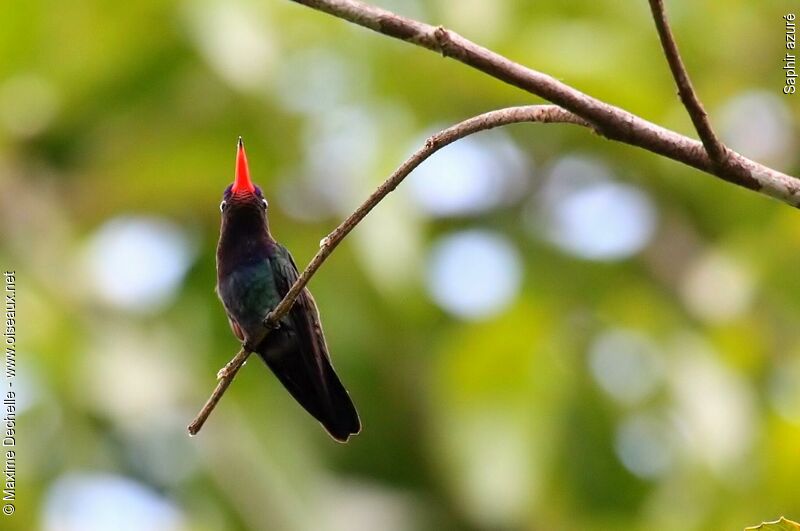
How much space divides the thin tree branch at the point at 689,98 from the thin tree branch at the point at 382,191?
19cm

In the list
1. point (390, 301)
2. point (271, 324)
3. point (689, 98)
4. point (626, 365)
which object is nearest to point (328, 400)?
point (271, 324)

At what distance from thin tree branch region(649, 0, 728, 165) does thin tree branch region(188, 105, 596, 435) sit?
0.64ft

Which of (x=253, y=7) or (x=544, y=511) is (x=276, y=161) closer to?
(x=253, y=7)

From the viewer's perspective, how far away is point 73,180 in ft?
29.7

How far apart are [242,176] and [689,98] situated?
0.91 m

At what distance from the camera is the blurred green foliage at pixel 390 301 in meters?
7.66

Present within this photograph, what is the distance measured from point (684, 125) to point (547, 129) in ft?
5.01

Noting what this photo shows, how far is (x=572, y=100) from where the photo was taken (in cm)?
245

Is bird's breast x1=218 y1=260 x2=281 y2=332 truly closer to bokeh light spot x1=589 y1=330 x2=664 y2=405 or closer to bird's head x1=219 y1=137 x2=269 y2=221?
bird's head x1=219 y1=137 x2=269 y2=221

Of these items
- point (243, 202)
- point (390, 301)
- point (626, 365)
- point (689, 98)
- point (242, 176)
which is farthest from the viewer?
point (626, 365)

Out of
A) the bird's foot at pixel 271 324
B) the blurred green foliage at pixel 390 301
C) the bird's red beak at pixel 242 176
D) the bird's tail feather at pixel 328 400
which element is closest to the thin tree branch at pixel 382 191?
the bird's foot at pixel 271 324

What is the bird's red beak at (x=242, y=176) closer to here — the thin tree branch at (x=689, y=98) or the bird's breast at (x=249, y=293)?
the bird's breast at (x=249, y=293)

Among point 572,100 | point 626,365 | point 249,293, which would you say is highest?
point 626,365

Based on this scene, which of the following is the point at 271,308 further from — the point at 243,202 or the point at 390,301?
the point at 390,301
